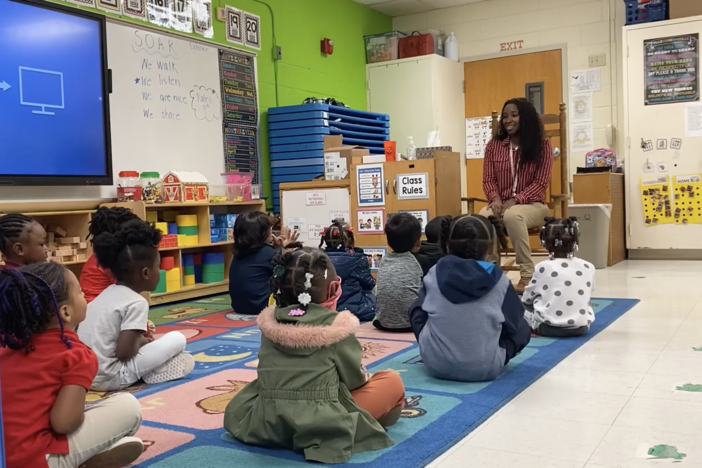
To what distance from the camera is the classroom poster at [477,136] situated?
7289 mm

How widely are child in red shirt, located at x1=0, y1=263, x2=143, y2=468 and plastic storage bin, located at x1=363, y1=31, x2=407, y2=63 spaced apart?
240 inches

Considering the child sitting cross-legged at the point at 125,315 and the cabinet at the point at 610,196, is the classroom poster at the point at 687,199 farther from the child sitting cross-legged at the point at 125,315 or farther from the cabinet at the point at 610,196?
the child sitting cross-legged at the point at 125,315

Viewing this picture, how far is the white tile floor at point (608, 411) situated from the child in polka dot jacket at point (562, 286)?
0.44 ft

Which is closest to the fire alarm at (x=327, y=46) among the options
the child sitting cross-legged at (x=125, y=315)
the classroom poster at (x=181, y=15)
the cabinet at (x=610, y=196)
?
the classroom poster at (x=181, y=15)

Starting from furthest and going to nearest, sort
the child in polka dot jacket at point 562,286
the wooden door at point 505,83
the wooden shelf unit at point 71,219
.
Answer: the wooden door at point 505,83, the wooden shelf unit at point 71,219, the child in polka dot jacket at point 562,286

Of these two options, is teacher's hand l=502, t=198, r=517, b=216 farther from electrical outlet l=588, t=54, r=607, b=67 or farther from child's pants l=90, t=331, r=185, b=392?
electrical outlet l=588, t=54, r=607, b=67

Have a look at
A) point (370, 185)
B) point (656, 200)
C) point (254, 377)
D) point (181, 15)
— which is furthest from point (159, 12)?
point (656, 200)

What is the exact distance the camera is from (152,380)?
2539 millimetres

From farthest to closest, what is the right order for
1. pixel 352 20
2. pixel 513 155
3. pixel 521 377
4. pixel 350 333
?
1. pixel 352 20
2. pixel 513 155
3. pixel 521 377
4. pixel 350 333

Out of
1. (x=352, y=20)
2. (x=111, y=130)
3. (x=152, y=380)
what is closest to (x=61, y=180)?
(x=111, y=130)

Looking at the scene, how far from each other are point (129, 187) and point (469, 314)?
9.37 feet

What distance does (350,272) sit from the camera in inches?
142

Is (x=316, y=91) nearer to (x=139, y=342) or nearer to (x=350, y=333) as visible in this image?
(x=139, y=342)

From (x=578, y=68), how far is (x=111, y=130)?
173 inches
